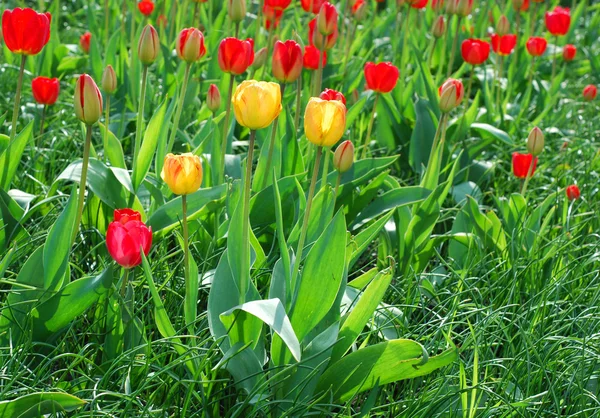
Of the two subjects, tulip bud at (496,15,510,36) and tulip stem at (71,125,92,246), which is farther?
tulip bud at (496,15,510,36)

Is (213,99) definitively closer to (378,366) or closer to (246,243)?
(246,243)

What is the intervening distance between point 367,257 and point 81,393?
1060 mm

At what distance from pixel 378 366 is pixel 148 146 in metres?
0.91

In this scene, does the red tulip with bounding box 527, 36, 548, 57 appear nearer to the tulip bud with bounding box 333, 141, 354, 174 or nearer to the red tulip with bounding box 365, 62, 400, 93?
the red tulip with bounding box 365, 62, 400, 93

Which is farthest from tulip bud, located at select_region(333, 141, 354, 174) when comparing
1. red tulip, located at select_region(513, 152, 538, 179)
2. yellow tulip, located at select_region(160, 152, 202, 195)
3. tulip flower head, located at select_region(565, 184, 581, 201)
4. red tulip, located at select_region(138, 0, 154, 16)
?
red tulip, located at select_region(138, 0, 154, 16)

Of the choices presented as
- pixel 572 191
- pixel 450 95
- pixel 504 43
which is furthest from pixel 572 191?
pixel 504 43

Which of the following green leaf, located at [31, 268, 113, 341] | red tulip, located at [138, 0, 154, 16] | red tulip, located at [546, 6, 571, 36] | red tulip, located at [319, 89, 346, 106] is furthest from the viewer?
red tulip, located at [546, 6, 571, 36]

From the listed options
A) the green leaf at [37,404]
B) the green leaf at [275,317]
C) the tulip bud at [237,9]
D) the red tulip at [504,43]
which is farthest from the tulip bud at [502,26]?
the green leaf at [37,404]

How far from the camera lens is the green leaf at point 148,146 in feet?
6.76

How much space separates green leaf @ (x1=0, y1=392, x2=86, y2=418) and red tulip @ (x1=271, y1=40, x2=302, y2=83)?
0.98 metres

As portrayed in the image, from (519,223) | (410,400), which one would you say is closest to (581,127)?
(519,223)

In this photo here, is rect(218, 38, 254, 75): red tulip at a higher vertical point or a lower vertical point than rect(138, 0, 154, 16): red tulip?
higher

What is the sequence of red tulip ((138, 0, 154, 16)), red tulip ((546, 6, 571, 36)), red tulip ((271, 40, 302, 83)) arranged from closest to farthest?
red tulip ((271, 40, 302, 83)) → red tulip ((138, 0, 154, 16)) → red tulip ((546, 6, 571, 36))

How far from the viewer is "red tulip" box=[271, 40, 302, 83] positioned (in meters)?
1.99
